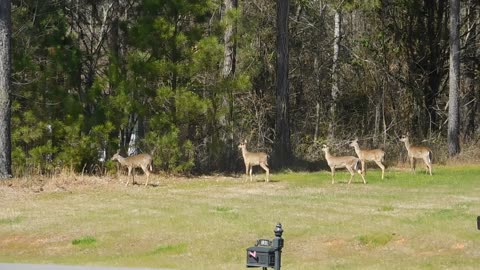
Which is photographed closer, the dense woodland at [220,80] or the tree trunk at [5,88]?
the tree trunk at [5,88]

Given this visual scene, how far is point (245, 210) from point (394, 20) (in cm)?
2464

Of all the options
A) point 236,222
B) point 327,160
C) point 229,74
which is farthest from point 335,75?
point 236,222

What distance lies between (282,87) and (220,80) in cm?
501

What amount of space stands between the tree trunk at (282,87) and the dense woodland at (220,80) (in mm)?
50

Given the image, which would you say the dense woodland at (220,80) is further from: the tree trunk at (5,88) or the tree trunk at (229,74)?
the tree trunk at (5,88)

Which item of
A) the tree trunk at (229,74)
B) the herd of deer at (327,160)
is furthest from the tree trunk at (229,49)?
the herd of deer at (327,160)

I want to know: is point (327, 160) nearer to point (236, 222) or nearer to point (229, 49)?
point (229, 49)

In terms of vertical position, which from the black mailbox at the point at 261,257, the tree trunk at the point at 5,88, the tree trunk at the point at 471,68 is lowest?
the black mailbox at the point at 261,257

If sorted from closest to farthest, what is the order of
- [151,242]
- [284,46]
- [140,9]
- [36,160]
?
1. [151,242]
2. [36,160]
3. [140,9]
4. [284,46]

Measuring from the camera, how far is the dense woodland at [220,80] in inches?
1239

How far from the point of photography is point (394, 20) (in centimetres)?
4509

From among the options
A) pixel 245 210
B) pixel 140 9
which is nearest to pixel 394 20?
pixel 140 9

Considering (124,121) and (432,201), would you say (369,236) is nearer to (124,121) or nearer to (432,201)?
(432,201)

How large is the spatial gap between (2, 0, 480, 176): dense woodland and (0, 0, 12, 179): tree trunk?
62.2 inches
